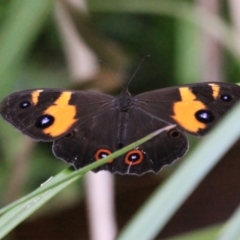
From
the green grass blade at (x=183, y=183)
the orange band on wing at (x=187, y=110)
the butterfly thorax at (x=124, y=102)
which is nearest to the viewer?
the green grass blade at (x=183, y=183)

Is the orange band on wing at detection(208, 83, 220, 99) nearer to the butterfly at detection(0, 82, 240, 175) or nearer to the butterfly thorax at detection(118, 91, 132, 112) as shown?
the butterfly at detection(0, 82, 240, 175)

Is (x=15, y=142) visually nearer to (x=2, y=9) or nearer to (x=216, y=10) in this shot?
(x=2, y=9)

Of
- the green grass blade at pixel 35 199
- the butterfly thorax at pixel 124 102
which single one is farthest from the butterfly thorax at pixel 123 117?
the green grass blade at pixel 35 199

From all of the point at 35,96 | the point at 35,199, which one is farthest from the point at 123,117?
the point at 35,199

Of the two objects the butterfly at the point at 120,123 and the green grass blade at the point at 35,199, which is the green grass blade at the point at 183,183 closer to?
the green grass blade at the point at 35,199

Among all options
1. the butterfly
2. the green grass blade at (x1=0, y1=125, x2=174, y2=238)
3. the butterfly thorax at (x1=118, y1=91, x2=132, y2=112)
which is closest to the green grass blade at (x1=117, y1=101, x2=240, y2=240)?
the green grass blade at (x1=0, y1=125, x2=174, y2=238)

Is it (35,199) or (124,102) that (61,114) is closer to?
(124,102)
